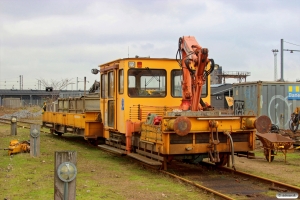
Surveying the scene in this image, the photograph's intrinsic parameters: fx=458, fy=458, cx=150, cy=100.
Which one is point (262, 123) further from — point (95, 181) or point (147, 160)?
point (95, 181)

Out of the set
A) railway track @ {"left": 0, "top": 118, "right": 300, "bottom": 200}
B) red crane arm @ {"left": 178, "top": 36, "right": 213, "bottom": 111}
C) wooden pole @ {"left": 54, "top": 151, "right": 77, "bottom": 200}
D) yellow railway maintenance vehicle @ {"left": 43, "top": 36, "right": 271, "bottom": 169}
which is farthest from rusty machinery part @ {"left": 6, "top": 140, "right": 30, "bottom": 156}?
wooden pole @ {"left": 54, "top": 151, "right": 77, "bottom": 200}

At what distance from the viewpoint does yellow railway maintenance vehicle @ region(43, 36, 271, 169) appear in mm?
9922

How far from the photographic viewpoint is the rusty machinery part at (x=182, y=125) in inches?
367

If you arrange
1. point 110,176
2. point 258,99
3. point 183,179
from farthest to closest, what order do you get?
point 258,99, point 110,176, point 183,179

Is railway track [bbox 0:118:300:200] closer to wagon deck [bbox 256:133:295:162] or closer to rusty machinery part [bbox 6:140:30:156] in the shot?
wagon deck [bbox 256:133:295:162]

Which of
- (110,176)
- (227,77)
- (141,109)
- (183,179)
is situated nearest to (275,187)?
(183,179)

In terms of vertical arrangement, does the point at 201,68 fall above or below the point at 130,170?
above

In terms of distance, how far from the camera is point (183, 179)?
9391 millimetres

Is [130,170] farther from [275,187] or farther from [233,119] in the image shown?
[275,187]

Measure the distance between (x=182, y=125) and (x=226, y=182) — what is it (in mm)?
1536

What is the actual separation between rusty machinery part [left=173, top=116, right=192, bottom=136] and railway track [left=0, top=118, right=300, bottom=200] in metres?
0.97

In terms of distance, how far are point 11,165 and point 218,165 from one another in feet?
16.9

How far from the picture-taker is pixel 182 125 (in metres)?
9.38

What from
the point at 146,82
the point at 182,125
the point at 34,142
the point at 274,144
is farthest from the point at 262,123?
the point at 34,142
